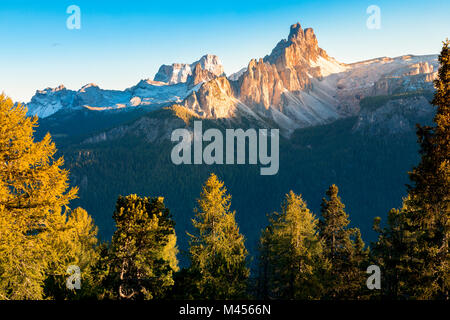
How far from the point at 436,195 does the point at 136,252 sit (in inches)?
750

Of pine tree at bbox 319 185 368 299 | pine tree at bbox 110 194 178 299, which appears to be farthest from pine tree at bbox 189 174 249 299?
pine tree at bbox 319 185 368 299

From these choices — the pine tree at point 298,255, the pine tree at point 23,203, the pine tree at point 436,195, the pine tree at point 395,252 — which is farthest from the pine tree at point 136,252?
the pine tree at point 395,252

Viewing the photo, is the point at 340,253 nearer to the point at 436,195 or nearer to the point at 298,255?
the point at 298,255

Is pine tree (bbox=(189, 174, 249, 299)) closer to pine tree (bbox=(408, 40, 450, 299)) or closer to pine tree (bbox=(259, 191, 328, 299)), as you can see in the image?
pine tree (bbox=(259, 191, 328, 299))

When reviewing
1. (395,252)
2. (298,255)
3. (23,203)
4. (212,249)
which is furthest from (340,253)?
(23,203)

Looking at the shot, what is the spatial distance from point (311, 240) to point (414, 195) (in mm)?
14634

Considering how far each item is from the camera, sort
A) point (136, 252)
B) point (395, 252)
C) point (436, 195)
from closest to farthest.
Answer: point (436, 195), point (136, 252), point (395, 252)

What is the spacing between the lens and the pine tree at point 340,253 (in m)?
30.8

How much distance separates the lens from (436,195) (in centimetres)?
1816

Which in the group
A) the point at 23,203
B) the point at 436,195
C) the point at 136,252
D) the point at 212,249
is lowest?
the point at 212,249

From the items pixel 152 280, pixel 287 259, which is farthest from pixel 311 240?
pixel 152 280

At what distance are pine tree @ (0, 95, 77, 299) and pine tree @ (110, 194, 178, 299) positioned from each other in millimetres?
9208

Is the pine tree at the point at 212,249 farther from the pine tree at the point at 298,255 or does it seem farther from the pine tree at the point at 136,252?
the pine tree at the point at 298,255
